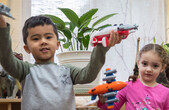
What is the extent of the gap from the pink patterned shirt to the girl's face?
44 millimetres

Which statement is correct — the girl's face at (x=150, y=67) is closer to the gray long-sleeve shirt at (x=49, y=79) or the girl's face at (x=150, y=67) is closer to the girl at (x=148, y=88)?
the girl at (x=148, y=88)

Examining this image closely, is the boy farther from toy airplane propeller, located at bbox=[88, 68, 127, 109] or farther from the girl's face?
the girl's face

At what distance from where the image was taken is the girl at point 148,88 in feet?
4.09

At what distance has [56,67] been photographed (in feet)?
3.22

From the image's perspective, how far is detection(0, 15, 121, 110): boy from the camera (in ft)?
2.91

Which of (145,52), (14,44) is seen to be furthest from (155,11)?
(14,44)

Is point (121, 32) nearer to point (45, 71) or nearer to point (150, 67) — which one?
point (45, 71)

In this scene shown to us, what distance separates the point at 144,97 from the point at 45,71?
561mm

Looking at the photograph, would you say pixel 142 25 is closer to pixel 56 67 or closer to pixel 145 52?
pixel 145 52

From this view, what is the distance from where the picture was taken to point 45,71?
0.96 m

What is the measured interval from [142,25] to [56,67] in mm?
1389

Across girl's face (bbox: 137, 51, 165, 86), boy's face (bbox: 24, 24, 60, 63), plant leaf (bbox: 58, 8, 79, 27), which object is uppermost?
plant leaf (bbox: 58, 8, 79, 27)

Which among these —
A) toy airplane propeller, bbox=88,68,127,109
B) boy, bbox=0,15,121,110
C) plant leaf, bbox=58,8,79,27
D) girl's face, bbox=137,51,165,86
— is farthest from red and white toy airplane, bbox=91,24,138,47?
plant leaf, bbox=58,8,79,27

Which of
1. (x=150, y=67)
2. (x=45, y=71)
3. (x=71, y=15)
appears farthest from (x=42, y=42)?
(x=71, y=15)
